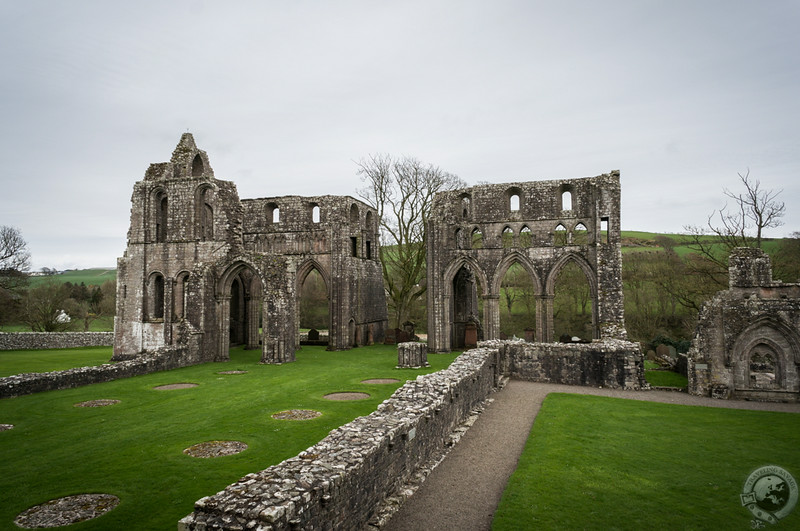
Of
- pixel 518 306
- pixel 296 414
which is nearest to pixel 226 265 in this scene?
pixel 296 414

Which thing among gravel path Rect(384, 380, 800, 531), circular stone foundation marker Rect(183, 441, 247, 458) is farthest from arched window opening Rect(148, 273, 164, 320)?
gravel path Rect(384, 380, 800, 531)

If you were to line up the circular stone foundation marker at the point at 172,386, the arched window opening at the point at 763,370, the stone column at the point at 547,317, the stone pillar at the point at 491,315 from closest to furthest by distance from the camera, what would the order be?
the arched window opening at the point at 763,370 < the circular stone foundation marker at the point at 172,386 < the stone column at the point at 547,317 < the stone pillar at the point at 491,315

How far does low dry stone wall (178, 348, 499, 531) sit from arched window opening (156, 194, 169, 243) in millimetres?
19775

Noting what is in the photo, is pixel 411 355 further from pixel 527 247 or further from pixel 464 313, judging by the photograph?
pixel 464 313

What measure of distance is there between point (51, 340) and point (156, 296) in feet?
38.1

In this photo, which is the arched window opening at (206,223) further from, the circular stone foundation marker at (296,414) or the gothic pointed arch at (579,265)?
the gothic pointed arch at (579,265)

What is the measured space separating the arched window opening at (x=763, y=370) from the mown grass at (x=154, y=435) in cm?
1121

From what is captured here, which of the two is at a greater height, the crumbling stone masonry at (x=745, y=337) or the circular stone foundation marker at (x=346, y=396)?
the crumbling stone masonry at (x=745, y=337)

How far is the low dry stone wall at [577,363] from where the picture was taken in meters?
15.8

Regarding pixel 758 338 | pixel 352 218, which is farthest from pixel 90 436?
pixel 352 218

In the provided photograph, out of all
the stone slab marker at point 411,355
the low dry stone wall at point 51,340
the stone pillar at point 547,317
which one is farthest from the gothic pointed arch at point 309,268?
the low dry stone wall at point 51,340

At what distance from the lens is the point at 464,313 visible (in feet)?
92.5

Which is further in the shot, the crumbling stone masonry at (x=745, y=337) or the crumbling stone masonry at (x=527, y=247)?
the crumbling stone masonry at (x=527, y=247)

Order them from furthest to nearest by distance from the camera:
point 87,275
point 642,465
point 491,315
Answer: point 87,275, point 491,315, point 642,465
